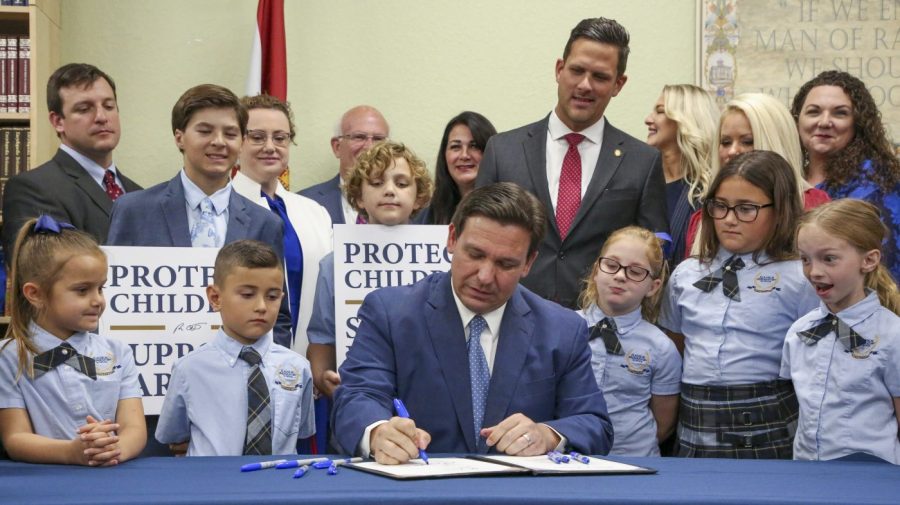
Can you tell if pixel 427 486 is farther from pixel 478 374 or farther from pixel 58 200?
pixel 58 200

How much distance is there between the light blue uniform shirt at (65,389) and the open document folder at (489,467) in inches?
35.0

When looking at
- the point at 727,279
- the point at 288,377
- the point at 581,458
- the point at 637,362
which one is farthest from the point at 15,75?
the point at 581,458

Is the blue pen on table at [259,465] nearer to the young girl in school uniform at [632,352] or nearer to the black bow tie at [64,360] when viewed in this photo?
the black bow tie at [64,360]

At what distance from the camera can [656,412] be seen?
3.54 metres

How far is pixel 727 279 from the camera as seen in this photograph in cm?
340

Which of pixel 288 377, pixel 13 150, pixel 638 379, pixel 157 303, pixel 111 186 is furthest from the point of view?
pixel 13 150

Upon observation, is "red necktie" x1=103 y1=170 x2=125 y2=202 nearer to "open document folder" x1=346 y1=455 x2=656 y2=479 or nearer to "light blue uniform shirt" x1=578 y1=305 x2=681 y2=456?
"light blue uniform shirt" x1=578 y1=305 x2=681 y2=456

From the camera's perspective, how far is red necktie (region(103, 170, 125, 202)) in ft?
14.6

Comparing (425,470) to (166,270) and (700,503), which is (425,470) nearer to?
(700,503)

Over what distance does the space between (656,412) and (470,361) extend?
98 cm

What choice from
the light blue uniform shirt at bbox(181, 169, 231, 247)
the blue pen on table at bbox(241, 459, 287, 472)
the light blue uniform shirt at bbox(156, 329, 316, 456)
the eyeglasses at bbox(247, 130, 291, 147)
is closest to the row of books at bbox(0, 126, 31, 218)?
the eyeglasses at bbox(247, 130, 291, 147)

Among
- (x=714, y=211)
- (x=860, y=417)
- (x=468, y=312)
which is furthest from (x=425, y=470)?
(x=714, y=211)

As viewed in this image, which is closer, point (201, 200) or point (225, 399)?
point (225, 399)

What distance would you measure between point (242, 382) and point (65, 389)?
0.52 metres
